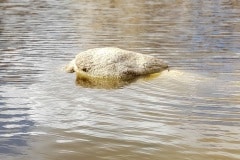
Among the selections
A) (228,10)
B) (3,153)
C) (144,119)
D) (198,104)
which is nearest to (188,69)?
(198,104)

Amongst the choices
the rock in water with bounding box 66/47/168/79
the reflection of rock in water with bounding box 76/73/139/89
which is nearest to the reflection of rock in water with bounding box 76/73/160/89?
the reflection of rock in water with bounding box 76/73/139/89

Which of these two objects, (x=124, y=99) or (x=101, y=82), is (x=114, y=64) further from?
(x=124, y=99)

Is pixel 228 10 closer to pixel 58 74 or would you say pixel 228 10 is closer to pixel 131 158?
pixel 58 74

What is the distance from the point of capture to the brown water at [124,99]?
5988 mm

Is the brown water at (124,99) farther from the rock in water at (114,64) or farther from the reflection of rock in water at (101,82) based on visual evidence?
the rock in water at (114,64)

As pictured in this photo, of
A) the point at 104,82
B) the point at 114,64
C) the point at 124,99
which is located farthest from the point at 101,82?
the point at 124,99

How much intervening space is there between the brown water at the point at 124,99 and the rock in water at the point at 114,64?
339 mm

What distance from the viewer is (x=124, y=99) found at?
822 centimetres

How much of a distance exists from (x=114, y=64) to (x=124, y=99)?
207cm

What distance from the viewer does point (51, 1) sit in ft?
91.6

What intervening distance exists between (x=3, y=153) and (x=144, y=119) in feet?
7.11

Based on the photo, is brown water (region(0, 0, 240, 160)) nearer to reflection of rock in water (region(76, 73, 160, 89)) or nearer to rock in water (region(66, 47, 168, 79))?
reflection of rock in water (region(76, 73, 160, 89))

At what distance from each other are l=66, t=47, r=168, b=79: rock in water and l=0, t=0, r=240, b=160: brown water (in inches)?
13.4

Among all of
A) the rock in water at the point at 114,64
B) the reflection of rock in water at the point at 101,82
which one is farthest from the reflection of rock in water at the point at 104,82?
the rock in water at the point at 114,64
